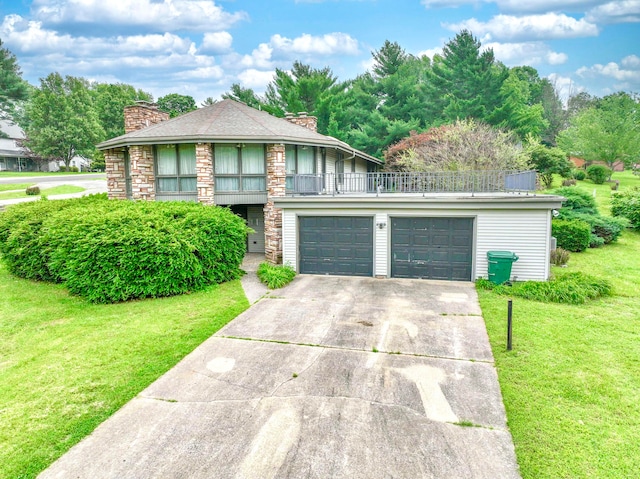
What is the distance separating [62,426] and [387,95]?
33.2 metres

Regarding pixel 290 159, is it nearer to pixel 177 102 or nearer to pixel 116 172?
pixel 116 172

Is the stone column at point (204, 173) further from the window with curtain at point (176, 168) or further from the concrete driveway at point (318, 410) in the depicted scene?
the concrete driveway at point (318, 410)

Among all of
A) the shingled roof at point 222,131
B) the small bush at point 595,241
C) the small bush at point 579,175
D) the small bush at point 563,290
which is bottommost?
the small bush at point 563,290

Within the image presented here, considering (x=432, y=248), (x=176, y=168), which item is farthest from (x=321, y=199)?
(x=176, y=168)

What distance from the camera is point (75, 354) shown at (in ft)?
22.9

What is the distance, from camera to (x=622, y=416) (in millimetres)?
4926

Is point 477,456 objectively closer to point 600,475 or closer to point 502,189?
point 600,475

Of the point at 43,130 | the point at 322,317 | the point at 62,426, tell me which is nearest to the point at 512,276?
the point at 322,317

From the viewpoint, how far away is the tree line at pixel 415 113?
2775 centimetres

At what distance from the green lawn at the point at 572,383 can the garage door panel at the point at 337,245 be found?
12.9ft

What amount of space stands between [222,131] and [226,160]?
3.62 ft

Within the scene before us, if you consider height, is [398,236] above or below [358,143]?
below

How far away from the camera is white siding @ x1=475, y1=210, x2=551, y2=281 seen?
36.6 ft

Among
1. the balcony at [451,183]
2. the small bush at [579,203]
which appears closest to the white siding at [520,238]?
the balcony at [451,183]
